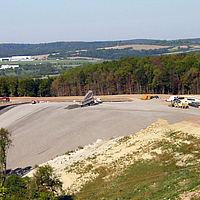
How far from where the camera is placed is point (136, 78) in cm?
11269

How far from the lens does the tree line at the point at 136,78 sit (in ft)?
346

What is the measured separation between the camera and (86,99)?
8244 centimetres

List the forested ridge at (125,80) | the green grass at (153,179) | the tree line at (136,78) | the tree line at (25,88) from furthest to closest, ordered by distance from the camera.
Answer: the tree line at (25,88)
the forested ridge at (125,80)
the tree line at (136,78)
the green grass at (153,179)

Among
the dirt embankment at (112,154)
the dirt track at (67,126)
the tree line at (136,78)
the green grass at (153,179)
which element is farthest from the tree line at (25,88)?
the green grass at (153,179)

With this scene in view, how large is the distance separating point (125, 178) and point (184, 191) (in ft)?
30.8

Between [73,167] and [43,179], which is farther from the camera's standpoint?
[73,167]

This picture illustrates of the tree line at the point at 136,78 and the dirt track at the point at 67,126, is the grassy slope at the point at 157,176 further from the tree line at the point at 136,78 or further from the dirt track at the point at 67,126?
the tree line at the point at 136,78

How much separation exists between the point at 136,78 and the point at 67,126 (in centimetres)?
5648

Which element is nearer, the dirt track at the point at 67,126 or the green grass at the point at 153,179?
the green grass at the point at 153,179

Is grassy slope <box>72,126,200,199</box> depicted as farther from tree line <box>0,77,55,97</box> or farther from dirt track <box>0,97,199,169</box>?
tree line <box>0,77,55,97</box>

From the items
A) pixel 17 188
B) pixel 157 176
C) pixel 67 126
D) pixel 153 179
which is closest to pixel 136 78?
pixel 67 126

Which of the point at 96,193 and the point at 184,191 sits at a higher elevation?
the point at 184,191

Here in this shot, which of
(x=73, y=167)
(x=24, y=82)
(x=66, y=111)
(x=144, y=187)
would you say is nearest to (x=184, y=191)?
(x=144, y=187)

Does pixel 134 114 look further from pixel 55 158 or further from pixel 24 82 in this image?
pixel 24 82
